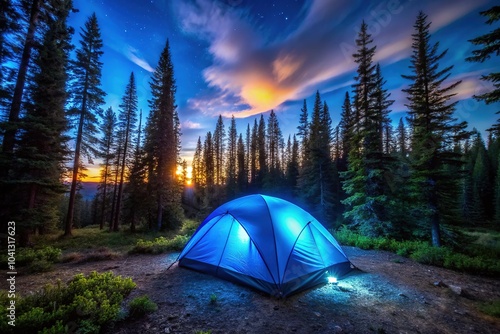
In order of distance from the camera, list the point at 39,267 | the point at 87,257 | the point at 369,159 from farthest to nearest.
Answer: the point at 369,159, the point at 87,257, the point at 39,267

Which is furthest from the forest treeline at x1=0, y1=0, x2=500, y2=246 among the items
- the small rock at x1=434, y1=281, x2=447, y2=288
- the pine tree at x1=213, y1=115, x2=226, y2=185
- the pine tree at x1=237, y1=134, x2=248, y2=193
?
the pine tree at x1=213, y1=115, x2=226, y2=185

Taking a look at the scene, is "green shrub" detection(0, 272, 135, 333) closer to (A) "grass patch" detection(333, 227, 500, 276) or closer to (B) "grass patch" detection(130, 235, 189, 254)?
(B) "grass patch" detection(130, 235, 189, 254)

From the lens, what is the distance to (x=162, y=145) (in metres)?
19.6

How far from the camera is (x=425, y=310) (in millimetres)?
5082

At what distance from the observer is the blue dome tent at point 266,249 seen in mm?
5922

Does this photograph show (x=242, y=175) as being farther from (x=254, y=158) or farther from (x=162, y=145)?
(x=162, y=145)

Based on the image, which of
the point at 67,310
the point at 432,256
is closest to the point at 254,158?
the point at 432,256

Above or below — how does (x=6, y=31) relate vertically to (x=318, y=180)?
above

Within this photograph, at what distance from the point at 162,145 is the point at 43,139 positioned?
8.64m

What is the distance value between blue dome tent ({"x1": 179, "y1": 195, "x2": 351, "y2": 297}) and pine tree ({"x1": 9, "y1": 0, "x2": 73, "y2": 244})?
8946 millimetres

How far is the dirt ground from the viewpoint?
14.2ft

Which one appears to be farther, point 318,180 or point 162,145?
point 318,180

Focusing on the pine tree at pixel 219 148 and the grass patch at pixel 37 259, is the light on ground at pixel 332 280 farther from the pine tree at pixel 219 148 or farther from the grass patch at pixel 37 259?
the pine tree at pixel 219 148

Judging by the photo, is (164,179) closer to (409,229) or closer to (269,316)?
(269,316)
